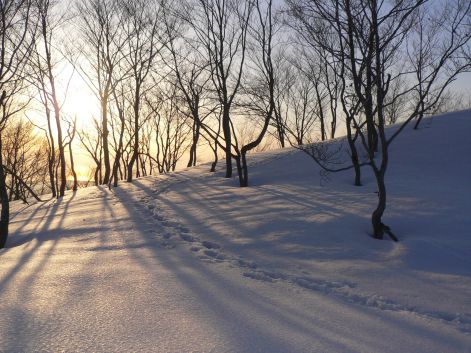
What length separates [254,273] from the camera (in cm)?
529

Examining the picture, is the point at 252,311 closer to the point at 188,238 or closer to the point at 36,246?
the point at 188,238

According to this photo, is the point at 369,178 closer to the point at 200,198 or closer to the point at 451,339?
the point at 200,198

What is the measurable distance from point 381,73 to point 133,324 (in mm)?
5694

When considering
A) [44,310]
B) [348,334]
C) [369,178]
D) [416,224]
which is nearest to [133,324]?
[44,310]

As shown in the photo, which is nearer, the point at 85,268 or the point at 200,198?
the point at 85,268

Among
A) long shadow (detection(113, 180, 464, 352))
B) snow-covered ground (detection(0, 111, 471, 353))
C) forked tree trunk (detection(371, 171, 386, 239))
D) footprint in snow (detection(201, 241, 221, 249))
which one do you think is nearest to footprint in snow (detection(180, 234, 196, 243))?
snow-covered ground (detection(0, 111, 471, 353))

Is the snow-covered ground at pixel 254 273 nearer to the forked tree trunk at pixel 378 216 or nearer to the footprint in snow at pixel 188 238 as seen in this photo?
the footprint in snow at pixel 188 238

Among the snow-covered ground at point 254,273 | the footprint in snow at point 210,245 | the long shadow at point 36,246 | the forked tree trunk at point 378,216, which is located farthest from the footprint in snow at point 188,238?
the forked tree trunk at point 378,216

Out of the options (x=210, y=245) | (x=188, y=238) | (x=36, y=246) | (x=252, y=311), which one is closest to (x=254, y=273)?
(x=252, y=311)

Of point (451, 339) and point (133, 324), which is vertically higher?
point (133, 324)

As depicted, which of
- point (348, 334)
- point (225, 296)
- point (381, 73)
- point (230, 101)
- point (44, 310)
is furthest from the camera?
point (230, 101)

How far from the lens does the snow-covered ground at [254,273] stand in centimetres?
Answer: 327

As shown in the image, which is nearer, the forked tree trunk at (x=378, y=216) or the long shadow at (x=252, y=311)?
the long shadow at (x=252, y=311)

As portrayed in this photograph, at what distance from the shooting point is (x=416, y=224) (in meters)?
7.38
